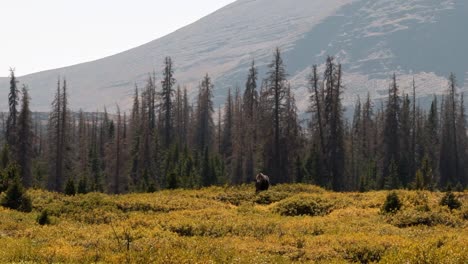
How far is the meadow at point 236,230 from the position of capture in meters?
15.6

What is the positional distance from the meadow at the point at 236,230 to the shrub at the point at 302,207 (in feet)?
0.18

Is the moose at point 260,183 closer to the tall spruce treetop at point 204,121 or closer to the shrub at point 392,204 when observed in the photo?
the shrub at point 392,204

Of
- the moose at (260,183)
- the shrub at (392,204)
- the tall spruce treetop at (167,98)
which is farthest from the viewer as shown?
the tall spruce treetop at (167,98)

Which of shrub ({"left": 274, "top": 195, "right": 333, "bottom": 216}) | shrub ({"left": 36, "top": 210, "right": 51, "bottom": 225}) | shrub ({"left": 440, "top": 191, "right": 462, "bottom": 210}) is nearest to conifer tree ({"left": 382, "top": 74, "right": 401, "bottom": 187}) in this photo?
shrub ({"left": 274, "top": 195, "right": 333, "bottom": 216})

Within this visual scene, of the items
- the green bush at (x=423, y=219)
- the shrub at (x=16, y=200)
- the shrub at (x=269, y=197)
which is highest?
the shrub at (x=16, y=200)

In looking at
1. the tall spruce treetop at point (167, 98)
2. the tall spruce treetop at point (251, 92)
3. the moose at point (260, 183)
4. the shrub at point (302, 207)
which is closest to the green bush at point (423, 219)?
the shrub at point (302, 207)

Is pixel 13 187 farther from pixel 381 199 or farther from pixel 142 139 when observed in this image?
pixel 142 139

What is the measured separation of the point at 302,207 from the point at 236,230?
302 inches

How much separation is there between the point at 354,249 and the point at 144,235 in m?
7.86

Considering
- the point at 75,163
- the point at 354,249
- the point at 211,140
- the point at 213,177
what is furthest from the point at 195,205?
the point at 211,140

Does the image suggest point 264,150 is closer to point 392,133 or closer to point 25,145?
point 392,133

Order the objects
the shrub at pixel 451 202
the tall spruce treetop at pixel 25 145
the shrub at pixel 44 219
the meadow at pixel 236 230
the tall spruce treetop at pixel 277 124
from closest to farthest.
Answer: the meadow at pixel 236 230 < the shrub at pixel 44 219 < the shrub at pixel 451 202 < the tall spruce treetop at pixel 277 124 < the tall spruce treetop at pixel 25 145

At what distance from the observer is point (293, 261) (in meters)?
16.8

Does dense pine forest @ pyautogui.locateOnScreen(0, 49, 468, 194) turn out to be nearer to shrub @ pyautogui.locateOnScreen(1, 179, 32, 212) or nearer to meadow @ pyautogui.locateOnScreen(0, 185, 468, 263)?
meadow @ pyautogui.locateOnScreen(0, 185, 468, 263)
